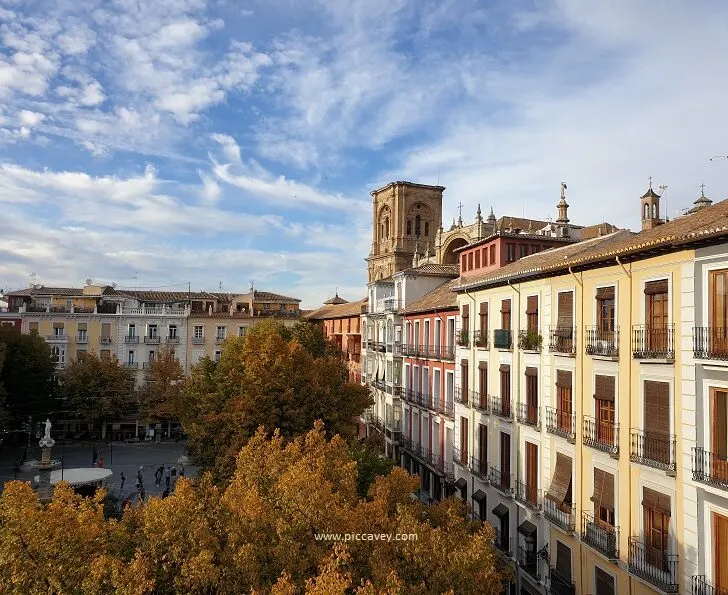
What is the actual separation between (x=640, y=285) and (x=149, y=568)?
44.7 ft

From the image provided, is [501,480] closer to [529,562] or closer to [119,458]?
[529,562]

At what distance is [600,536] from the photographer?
57.8 feet

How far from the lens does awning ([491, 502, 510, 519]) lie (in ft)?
78.1

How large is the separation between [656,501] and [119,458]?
4243cm

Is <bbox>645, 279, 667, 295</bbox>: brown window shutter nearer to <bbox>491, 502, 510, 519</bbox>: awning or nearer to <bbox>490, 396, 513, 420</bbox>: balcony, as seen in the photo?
<bbox>490, 396, 513, 420</bbox>: balcony

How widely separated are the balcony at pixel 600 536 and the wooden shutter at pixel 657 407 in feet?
11.4

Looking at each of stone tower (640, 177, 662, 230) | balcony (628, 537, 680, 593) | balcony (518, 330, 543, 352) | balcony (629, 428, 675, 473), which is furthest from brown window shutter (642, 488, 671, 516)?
stone tower (640, 177, 662, 230)

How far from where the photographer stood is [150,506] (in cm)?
1270

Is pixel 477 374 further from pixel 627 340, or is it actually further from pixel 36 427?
pixel 36 427

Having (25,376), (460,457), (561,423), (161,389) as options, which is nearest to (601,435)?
(561,423)

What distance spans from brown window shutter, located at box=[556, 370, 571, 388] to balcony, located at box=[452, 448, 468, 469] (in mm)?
9104

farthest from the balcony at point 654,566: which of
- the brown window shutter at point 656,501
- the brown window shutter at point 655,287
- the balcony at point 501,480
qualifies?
the balcony at point 501,480

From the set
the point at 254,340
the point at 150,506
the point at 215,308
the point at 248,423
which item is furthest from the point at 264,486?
the point at 215,308

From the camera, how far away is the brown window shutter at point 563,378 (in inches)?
786
